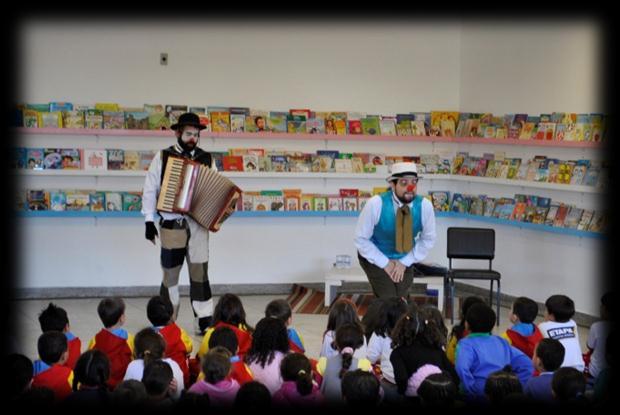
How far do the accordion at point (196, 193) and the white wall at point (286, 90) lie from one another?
2108 millimetres

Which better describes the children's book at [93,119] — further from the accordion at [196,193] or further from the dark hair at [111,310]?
the dark hair at [111,310]

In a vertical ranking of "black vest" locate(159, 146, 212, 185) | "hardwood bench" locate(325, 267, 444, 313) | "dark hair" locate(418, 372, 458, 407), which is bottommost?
"hardwood bench" locate(325, 267, 444, 313)

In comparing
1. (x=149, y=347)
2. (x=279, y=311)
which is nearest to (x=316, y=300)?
(x=279, y=311)

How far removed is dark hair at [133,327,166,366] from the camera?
15.8ft

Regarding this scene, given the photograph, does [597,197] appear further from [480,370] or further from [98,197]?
[98,197]

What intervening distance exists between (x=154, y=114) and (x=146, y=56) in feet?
1.93

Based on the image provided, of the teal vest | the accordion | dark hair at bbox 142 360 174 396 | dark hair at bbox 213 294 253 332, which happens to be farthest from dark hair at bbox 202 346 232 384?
the accordion

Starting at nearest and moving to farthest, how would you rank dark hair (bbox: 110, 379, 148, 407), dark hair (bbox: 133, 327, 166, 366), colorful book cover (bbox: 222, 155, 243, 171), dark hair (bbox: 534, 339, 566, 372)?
dark hair (bbox: 110, 379, 148, 407) < dark hair (bbox: 534, 339, 566, 372) < dark hair (bbox: 133, 327, 166, 366) < colorful book cover (bbox: 222, 155, 243, 171)

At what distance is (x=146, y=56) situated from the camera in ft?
30.7

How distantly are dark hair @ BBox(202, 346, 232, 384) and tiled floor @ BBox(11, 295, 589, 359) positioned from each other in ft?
9.57

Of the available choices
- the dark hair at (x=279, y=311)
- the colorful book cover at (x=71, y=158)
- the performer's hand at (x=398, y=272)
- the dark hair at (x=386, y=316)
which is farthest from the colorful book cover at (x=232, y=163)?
the dark hair at (x=386, y=316)

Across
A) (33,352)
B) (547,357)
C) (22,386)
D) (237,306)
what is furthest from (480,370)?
(33,352)

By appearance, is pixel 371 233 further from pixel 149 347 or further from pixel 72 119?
pixel 72 119

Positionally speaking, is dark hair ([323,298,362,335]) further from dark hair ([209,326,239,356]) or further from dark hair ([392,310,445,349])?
dark hair ([209,326,239,356])
